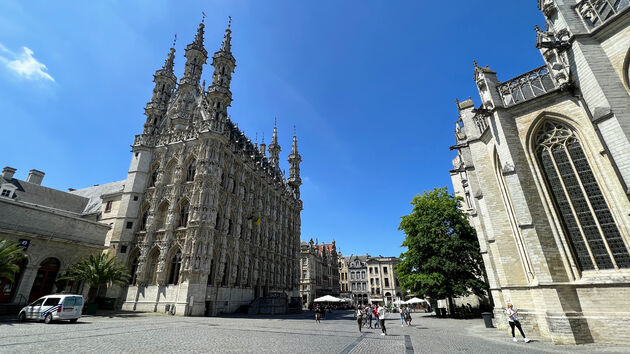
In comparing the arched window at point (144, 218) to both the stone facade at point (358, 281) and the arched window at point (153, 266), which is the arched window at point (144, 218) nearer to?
the arched window at point (153, 266)

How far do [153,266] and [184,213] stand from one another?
18.9 ft

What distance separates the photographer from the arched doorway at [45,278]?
2027cm

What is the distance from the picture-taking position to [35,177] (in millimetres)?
33531

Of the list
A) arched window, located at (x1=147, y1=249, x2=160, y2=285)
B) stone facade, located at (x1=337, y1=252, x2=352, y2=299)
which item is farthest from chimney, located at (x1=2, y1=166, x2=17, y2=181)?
stone facade, located at (x1=337, y1=252, x2=352, y2=299)

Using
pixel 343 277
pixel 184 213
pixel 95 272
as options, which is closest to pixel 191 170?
pixel 184 213

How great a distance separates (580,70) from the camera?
1195 centimetres

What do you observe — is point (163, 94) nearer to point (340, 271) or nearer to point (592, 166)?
point (592, 166)

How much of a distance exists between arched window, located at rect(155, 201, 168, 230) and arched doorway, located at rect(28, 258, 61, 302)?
7667mm

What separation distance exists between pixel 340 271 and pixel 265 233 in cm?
4983

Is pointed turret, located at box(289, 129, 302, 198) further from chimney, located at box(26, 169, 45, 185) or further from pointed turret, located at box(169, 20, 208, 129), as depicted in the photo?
chimney, located at box(26, 169, 45, 185)

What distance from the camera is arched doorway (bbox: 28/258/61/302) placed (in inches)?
798

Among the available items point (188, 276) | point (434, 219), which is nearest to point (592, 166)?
point (434, 219)

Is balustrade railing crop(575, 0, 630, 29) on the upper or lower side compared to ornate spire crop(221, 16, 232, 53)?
lower

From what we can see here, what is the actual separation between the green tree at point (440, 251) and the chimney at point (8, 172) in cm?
4320
